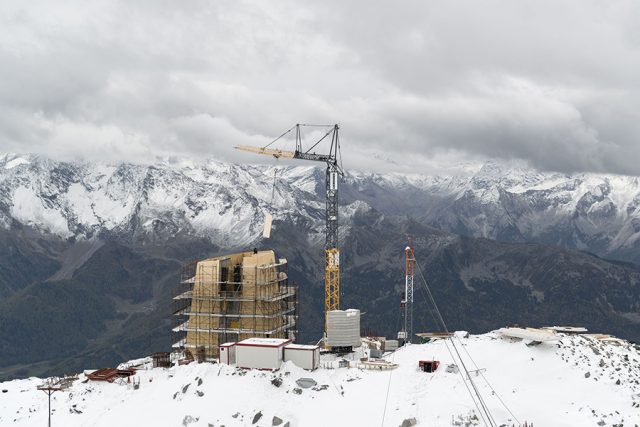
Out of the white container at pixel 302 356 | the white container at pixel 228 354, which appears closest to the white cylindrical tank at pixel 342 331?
the white container at pixel 302 356

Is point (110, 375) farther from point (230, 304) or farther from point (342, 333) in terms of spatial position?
point (342, 333)

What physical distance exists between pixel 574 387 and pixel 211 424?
4258 cm

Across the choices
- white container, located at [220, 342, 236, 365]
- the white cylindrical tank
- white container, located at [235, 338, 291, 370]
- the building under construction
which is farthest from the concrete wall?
the white cylindrical tank

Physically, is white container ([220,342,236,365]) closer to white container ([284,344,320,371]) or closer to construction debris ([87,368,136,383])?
white container ([284,344,320,371])

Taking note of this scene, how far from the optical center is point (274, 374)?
86.5 metres

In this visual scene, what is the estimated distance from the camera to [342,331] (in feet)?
388

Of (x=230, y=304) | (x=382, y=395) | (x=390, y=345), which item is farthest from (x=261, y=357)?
(x=390, y=345)

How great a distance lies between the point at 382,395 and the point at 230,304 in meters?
45.5

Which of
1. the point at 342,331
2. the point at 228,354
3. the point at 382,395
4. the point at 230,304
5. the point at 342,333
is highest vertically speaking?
the point at 230,304

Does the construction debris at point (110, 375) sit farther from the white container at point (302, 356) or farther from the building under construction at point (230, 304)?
the white container at point (302, 356)

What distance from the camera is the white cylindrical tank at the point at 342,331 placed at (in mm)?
117812

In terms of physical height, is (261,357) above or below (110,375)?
above

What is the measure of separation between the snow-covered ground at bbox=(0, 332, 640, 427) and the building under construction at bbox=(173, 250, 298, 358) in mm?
23019

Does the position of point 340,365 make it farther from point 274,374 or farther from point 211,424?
point 211,424
